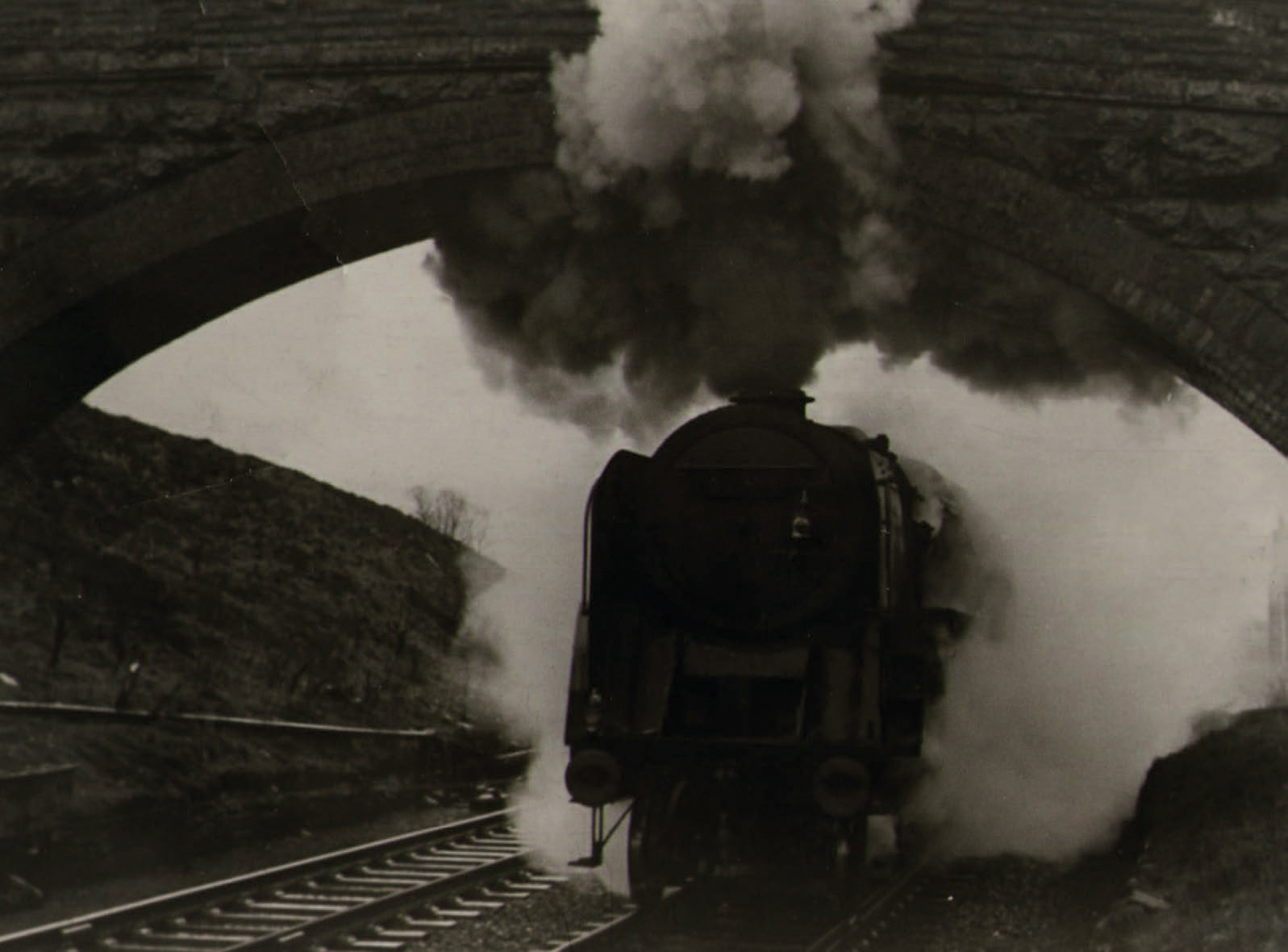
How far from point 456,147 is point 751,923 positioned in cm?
515

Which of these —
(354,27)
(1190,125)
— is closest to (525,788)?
(354,27)

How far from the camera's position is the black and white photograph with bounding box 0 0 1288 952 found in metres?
7.95

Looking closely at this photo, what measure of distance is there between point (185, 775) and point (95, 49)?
5.25m

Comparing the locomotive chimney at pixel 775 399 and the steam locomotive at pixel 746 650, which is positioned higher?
the locomotive chimney at pixel 775 399

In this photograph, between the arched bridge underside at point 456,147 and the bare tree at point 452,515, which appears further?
the bare tree at point 452,515

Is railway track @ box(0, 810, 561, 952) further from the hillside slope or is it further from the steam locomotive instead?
the hillside slope

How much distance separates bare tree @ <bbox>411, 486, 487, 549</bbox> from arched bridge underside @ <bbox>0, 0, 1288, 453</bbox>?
1853cm

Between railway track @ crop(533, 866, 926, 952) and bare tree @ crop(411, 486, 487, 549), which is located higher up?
bare tree @ crop(411, 486, 487, 549)

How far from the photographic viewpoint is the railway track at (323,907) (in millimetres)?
7090

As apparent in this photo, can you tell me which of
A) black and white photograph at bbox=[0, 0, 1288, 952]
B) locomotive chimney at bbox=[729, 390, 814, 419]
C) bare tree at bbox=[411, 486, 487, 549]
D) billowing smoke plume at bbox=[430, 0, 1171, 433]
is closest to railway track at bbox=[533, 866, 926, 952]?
black and white photograph at bbox=[0, 0, 1288, 952]

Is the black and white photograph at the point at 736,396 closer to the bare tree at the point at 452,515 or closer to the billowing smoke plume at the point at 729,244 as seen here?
the billowing smoke plume at the point at 729,244

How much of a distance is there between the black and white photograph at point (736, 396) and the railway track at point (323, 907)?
4 cm

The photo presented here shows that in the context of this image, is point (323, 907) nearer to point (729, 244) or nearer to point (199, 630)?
point (729, 244)

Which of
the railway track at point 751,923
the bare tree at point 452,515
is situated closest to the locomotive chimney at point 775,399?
the railway track at point 751,923
